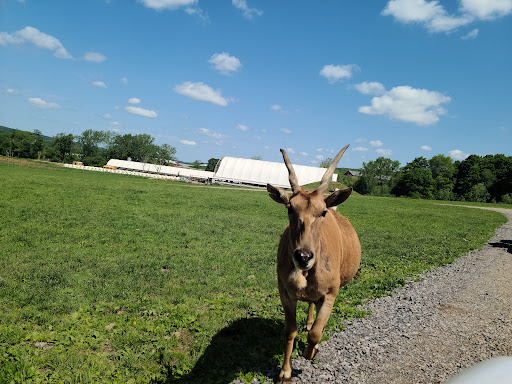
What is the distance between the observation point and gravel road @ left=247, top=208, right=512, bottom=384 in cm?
553

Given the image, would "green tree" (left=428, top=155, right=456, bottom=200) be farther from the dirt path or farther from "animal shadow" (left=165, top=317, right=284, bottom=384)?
"animal shadow" (left=165, top=317, right=284, bottom=384)

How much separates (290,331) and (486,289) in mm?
8384

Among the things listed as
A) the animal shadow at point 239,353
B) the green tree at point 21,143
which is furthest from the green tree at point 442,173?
the green tree at point 21,143

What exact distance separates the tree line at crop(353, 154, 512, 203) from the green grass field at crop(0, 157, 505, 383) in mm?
85318

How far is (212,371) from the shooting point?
5445mm

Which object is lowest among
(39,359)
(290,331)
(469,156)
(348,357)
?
(39,359)

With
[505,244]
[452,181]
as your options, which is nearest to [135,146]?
[452,181]

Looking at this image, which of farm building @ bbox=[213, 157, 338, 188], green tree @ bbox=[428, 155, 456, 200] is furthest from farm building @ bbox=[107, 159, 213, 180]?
green tree @ bbox=[428, 155, 456, 200]

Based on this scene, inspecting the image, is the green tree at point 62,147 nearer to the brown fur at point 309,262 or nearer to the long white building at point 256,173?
the long white building at point 256,173

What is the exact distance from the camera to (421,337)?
6.81 meters

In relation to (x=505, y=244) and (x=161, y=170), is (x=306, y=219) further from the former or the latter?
(x=161, y=170)

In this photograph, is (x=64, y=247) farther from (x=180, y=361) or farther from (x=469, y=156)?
(x=469, y=156)

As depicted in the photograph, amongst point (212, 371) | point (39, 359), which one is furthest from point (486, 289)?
point (39, 359)

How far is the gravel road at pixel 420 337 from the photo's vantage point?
5527 mm
